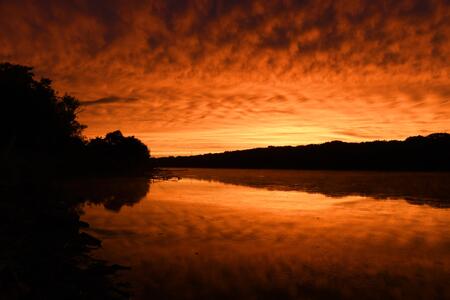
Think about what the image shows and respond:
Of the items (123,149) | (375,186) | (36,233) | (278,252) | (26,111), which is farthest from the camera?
(123,149)

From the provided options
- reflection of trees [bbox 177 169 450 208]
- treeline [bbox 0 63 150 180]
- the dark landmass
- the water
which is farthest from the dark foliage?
the water

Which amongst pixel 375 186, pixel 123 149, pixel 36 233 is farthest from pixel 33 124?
pixel 123 149

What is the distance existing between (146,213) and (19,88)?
2199 cm

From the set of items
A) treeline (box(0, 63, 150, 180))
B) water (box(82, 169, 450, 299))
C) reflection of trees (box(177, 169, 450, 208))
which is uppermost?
treeline (box(0, 63, 150, 180))

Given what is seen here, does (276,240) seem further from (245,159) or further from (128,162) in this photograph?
(245,159)

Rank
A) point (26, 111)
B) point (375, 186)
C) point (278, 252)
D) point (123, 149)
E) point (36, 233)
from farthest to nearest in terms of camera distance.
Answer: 1. point (123, 149)
2. point (375, 186)
3. point (26, 111)
4. point (278, 252)
5. point (36, 233)

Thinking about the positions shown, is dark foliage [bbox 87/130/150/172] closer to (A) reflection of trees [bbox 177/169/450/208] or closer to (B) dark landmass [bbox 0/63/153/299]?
(A) reflection of trees [bbox 177/169/450/208]

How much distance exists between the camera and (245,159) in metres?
174

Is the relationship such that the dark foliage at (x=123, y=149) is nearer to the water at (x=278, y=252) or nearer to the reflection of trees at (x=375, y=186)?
the reflection of trees at (x=375, y=186)

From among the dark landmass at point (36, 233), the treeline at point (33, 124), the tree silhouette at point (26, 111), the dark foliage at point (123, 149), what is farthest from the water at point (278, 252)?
the dark foliage at point (123, 149)

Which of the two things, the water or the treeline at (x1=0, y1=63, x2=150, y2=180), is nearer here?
the water

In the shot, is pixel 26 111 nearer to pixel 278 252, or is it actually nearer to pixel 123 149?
pixel 278 252

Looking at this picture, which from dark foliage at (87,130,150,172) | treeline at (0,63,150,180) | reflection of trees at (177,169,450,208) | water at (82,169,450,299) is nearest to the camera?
water at (82,169,450,299)

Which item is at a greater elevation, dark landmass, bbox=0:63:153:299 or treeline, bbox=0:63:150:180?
treeline, bbox=0:63:150:180
